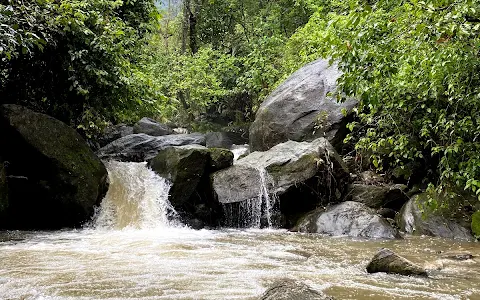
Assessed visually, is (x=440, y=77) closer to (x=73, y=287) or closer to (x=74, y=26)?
(x=73, y=287)

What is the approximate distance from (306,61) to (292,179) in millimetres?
6660

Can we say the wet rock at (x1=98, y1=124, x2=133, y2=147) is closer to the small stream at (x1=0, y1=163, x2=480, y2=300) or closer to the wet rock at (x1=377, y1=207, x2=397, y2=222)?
the small stream at (x1=0, y1=163, x2=480, y2=300)

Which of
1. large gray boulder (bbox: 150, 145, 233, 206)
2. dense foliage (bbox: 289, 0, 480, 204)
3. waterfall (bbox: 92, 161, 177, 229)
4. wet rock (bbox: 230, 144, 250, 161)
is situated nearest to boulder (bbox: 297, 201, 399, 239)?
dense foliage (bbox: 289, 0, 480, 204)

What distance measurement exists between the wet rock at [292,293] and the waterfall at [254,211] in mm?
6437

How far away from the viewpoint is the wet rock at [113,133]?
51.4 ft

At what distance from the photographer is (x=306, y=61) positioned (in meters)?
15.4

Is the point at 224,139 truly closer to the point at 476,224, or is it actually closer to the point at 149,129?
the point at 149,129

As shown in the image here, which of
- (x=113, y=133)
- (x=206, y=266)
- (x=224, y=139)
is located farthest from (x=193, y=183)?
(x=113, y=133)

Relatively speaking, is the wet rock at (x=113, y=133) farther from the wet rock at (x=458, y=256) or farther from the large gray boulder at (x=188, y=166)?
the wet rock at (x=458, y=256)

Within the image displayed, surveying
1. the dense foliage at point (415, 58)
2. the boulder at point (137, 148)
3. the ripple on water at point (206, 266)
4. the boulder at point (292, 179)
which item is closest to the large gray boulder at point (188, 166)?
the boulder at point (292, 179)

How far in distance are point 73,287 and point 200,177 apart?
6.15 metres

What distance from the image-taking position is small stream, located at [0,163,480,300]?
165 inches

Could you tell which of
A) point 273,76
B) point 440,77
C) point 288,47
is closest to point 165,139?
point 273,76

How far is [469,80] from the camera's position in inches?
228
